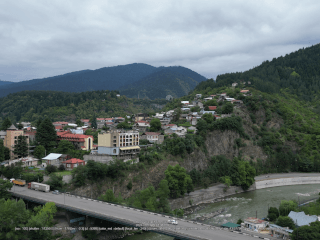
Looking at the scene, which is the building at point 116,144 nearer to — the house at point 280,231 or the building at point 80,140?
the building at point 80,140

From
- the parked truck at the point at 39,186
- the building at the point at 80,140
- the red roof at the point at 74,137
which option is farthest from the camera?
the red roof at the point at 74,137

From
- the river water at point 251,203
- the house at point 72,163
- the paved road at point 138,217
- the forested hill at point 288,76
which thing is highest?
the forested hill at point 288,76

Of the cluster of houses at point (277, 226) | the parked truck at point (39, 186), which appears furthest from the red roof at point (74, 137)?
the cluster of houses at point (277, 226)

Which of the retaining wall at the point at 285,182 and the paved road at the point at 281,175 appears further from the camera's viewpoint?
the paved road at the point at 281,175

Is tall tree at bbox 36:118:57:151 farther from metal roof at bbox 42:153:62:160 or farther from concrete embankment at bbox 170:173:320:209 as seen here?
concrete embankment at bbox 170:173:320:209

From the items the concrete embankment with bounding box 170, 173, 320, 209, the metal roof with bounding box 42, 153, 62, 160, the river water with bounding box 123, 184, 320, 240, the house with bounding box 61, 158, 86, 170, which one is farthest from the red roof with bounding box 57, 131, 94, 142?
the river water with bounding box 123, 184, 320, 240

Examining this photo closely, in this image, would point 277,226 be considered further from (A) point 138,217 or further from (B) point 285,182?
(B) point 285,182

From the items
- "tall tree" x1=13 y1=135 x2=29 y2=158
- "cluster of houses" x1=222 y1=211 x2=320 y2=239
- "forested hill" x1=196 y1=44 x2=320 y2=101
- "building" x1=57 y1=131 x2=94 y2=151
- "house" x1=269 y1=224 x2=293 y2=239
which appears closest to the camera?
"house" x1=269 y1=224 x2=293 y2=239
